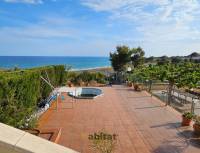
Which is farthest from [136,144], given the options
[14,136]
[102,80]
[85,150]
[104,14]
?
[102,80]

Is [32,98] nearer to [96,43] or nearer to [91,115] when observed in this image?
[91,115]

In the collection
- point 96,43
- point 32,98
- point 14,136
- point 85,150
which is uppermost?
point 96,43

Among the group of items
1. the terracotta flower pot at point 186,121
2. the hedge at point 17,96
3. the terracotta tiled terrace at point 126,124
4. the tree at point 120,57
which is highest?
the tree at point 120,57

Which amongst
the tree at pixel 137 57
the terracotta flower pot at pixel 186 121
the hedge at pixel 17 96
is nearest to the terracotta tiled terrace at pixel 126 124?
the terracotta flower pot at pixel 186 121

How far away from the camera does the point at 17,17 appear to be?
44719 mm

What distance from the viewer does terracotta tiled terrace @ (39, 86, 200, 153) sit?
826 centimetres

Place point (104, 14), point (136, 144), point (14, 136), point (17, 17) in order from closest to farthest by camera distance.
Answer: point (14, 136), point (136, 144), point (104, 14), point (17, 17)

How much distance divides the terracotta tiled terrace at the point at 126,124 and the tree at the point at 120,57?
21563 mm

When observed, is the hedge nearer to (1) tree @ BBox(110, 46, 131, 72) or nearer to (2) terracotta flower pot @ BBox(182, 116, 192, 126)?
(2) terracotta flower pot @ BBox(182, 116, 192, 126)

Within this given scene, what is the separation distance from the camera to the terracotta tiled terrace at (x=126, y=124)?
826 cm

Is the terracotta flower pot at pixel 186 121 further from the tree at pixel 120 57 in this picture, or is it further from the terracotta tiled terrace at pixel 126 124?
the tree at pixel 120 57

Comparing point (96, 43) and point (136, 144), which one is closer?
point (136, 144)

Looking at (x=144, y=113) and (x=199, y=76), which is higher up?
(x=199, y=76)

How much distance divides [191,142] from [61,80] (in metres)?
13.7
